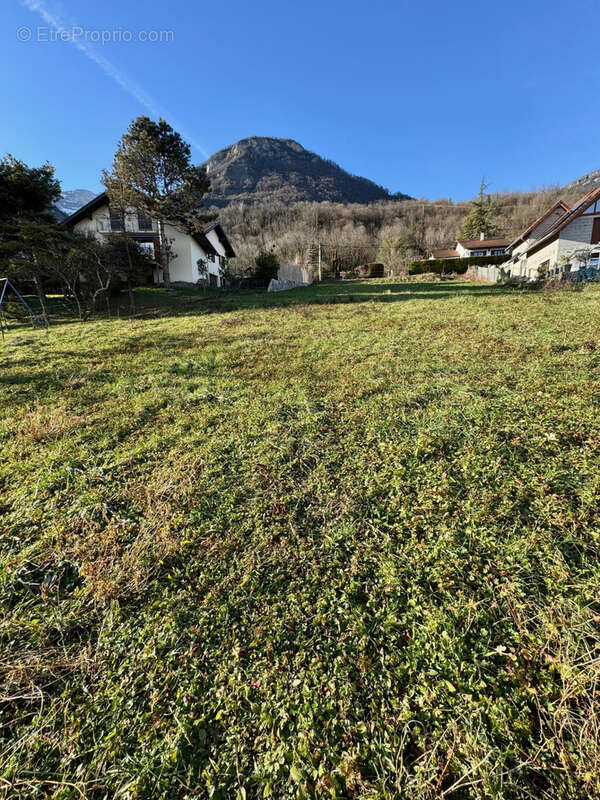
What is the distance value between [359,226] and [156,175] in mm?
56811

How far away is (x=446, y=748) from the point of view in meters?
1.41

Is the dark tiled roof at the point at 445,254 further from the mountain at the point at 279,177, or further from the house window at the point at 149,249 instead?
the mountain at the point at 279,177

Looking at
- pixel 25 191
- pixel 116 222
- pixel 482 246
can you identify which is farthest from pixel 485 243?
pixel 25 191

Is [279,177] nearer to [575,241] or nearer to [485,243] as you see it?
[485,243]

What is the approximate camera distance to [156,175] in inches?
752

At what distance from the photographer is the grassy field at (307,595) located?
1419 mm

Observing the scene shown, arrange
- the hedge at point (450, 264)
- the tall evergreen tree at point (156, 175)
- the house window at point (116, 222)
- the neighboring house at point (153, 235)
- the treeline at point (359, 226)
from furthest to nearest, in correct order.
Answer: the treeline at point (359, 226), the hedge at point (450, 264), the house window at point (116, 222), the neighboring house at point (153, 235), the tall evergreen tree at point (156, 175)

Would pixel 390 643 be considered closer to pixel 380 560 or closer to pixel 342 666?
pixel 342 666

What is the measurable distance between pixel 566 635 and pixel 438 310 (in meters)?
10.1

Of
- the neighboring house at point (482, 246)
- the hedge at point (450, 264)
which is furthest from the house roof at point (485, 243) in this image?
the hedge at point (450, 264)

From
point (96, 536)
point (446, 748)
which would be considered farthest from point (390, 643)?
point (96, 536)

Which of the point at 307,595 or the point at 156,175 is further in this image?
the point at 156,175

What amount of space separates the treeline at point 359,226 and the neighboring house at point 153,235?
1953cm

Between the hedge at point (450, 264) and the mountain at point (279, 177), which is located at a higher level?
the mountain at point (279, 177)
